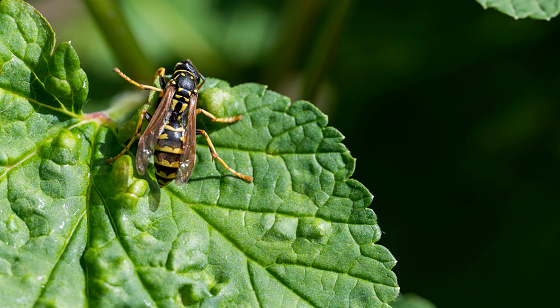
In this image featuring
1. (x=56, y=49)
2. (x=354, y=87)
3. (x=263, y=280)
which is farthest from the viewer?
(x=354, y=87)

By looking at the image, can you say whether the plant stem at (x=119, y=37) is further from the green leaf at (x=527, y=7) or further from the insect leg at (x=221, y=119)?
the green leaf at (x=527, y=7)

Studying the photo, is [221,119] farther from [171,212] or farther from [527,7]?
[527,7]

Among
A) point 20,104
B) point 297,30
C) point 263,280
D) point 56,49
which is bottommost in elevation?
point 263,280

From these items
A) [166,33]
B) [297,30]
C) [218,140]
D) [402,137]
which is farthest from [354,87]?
[218,140]

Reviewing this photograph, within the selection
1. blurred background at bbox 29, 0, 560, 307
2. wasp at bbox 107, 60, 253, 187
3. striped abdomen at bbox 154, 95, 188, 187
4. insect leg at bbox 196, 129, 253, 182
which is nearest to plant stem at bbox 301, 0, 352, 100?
→ blurred background at bbox 29, 0, 560, 307

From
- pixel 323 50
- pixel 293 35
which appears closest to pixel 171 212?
pixel 323 50

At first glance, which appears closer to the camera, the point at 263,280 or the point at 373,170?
the point at 263,280

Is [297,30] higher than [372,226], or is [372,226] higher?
[297,30]

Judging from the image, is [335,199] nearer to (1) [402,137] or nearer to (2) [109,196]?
(2) [109,196]
